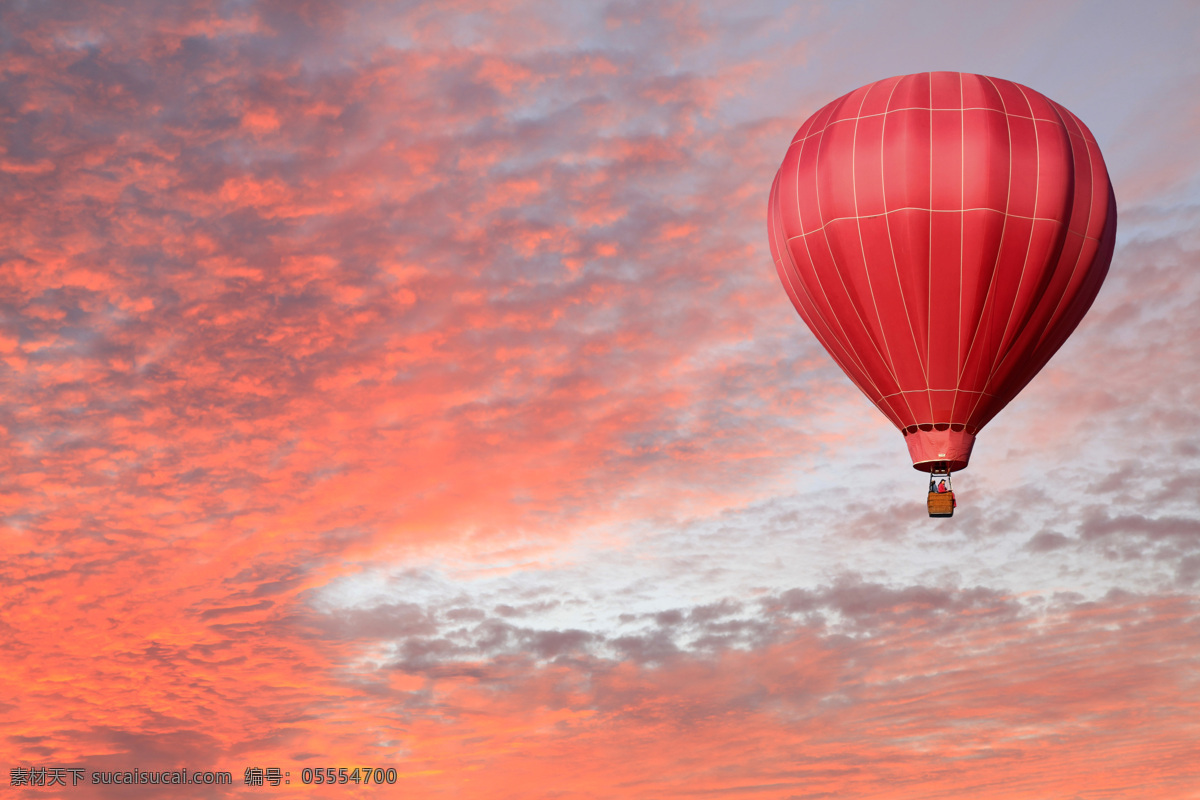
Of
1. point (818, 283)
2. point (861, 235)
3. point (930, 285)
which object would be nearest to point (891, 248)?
point (861, 235)

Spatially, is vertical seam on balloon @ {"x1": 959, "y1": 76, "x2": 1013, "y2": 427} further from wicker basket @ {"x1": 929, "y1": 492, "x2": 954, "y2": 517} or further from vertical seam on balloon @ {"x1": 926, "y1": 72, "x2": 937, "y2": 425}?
wicker basket @ {"x1": 929, "y1": 492, "x2": 954, "y2": 517}

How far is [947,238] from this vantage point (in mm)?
32844

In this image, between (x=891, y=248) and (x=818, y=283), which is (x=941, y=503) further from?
(x=891, y=248)

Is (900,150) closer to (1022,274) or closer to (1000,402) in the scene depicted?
(1022,274)

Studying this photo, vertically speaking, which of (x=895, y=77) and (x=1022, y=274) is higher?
(x=895, y=77)

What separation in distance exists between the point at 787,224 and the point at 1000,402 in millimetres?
7911

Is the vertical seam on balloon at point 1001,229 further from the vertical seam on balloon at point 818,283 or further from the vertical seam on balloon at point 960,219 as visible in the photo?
the vertical seam on balloon at point 818,283

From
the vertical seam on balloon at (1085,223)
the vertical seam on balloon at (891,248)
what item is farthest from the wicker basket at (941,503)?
the vertical seam on balloon at (1085,223)

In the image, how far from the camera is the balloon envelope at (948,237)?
3284 cm

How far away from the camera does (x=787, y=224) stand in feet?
115

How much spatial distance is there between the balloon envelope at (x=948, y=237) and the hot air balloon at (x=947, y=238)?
0.04 metres

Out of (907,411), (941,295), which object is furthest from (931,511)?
(941,295)

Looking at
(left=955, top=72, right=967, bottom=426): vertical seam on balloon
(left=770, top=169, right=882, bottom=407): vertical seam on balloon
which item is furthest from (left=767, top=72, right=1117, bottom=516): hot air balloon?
(left=770, top=169, right=882, bottom=407): vertical seam on balloon

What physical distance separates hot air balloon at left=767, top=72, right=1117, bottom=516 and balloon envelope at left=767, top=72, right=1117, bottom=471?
0.04m
